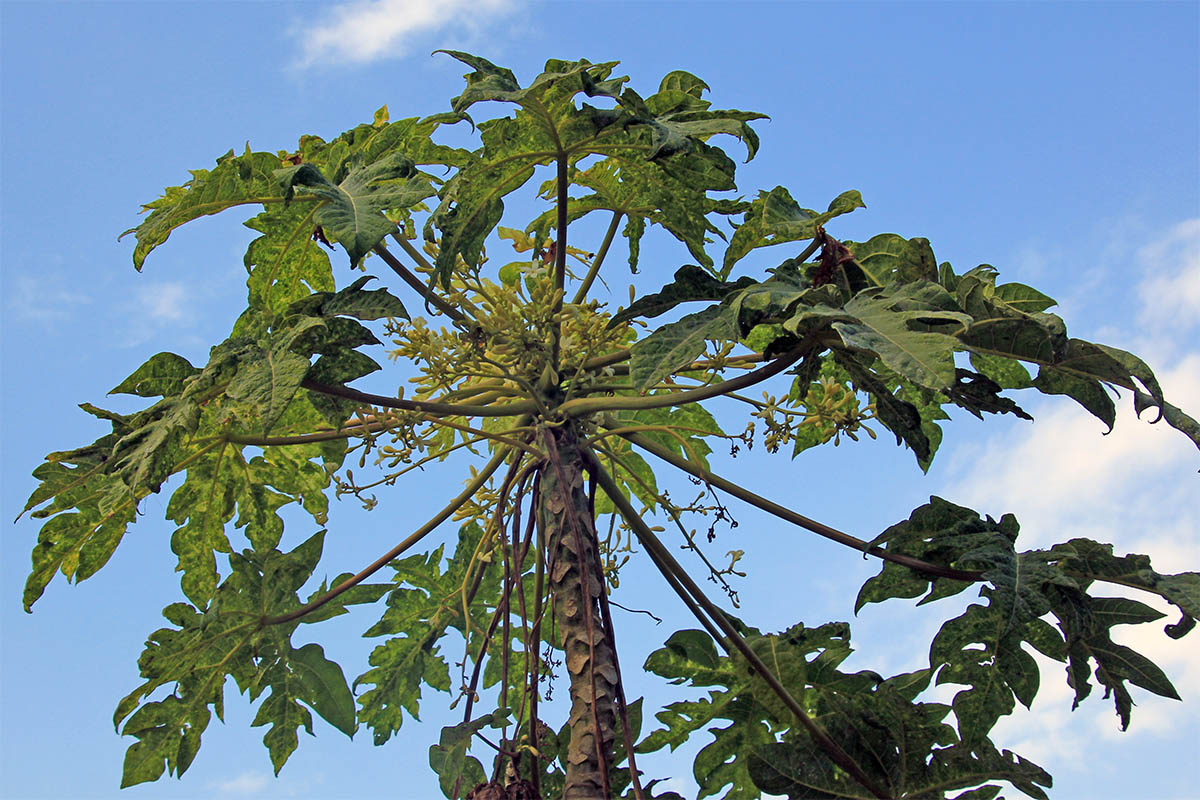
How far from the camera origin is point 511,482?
2807 mm

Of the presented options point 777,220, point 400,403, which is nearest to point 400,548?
point 400,403

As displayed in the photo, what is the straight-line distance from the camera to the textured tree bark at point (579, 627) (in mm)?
2396

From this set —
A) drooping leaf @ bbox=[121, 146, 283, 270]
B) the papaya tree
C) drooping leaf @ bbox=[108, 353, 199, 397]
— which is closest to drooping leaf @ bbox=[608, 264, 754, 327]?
the papaya tree

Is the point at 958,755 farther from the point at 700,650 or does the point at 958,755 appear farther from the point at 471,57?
the point at 471,57

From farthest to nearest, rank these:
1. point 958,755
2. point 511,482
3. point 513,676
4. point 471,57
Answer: point 513,676, point 511,482, point 958,755, point 471,57

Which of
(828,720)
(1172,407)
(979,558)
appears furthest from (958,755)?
(1172,407)

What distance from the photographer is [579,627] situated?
248 cm

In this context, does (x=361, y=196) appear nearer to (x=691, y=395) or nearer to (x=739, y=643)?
(x=691, y=395)

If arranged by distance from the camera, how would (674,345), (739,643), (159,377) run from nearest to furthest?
(674,345) → (159,377) → (739,643)

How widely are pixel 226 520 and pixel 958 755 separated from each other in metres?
2.07

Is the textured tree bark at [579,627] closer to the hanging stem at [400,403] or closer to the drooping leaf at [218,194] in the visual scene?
the hanging stem at [400,403]

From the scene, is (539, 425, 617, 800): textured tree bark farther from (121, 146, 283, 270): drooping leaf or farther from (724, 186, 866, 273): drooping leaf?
(121, 146, 283, 270): drooping leaf

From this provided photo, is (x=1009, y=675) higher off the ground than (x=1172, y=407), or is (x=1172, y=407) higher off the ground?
(x=1172, y=407)

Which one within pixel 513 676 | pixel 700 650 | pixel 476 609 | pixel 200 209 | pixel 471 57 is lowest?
pixel 700 650
